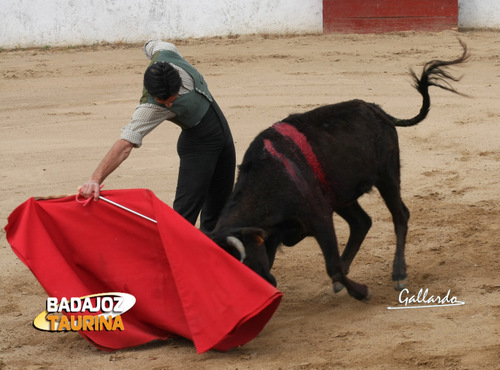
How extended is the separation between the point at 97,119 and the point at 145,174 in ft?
6.71

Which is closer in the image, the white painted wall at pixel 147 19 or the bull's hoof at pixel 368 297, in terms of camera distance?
the bull's hoof at pixel 368 297

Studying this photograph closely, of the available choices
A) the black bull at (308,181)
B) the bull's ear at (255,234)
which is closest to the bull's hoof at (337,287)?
the black bull at (308,181)

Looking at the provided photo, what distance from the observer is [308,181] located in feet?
14.3

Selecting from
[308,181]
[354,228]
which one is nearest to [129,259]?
[308,181]

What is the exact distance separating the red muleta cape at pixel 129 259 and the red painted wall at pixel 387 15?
860 cm

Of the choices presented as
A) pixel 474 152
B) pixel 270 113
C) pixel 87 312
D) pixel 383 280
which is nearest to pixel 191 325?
pixel 87 312

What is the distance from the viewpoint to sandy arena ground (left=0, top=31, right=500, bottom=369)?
3984 millimetres

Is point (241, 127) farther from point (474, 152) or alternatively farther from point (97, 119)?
point (474, 152)

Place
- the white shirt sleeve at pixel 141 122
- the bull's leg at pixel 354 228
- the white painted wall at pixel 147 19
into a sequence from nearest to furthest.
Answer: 1. the white shirt sleeve at pixel 141 122
2. the bull's leg at pixel 354 228
3. the white painted wall at pixel 147 19

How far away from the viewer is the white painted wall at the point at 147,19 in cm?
1214

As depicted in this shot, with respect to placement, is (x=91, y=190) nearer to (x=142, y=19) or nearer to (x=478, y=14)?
(x=142, y=19)

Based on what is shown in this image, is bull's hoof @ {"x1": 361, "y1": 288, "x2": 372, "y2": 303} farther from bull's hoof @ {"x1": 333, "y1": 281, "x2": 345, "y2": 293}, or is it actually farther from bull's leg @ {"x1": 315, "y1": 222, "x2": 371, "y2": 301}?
bull's hoof @ {"x1": 333, "y1": 281, "x2": 345, "y2": 293}

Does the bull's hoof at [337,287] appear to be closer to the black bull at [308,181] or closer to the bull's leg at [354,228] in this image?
the black bull at [308,181]

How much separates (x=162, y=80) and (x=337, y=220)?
269 cm
